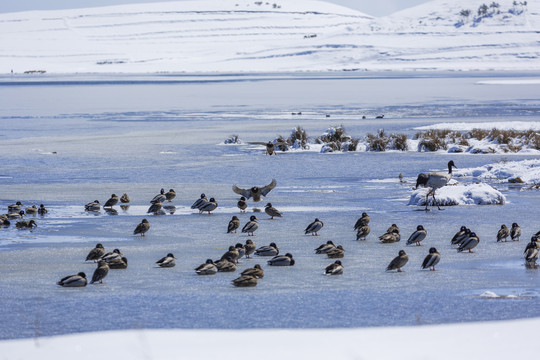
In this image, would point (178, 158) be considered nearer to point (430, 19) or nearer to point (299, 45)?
point (299, 45)

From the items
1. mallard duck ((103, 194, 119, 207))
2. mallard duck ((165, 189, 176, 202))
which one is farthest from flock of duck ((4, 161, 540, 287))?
mallard duck ((165, 189, 176, 202))

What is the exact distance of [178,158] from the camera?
28.8 m

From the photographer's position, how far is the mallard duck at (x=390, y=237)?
14758 millimetres

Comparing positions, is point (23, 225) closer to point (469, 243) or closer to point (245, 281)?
point (245, 281)

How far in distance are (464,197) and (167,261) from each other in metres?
8.31

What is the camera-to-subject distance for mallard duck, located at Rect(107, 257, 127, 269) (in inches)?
509

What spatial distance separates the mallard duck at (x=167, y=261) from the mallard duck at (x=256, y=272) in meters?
1.41

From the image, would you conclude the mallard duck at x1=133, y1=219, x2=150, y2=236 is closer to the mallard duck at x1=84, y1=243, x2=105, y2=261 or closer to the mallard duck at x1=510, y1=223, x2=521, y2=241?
the mallard duck at x1=84, y1=243, x2=105, y2=261

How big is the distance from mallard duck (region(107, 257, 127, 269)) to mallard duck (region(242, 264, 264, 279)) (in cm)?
197

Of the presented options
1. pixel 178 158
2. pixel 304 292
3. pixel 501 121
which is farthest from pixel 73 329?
pixel 501 121

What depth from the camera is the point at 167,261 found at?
13.0 metres

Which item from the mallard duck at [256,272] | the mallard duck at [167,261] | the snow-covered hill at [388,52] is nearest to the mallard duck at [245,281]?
the mallard duck at [256,272]

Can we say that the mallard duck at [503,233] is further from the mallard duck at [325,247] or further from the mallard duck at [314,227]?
the mallard duck at [314,227]

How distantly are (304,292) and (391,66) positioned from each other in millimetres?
142219
